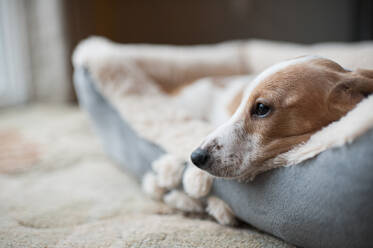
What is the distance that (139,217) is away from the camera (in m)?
1.12

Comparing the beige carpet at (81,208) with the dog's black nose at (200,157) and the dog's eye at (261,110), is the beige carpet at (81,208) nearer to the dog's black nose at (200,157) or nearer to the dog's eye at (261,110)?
the dog's black nose at (200,157)

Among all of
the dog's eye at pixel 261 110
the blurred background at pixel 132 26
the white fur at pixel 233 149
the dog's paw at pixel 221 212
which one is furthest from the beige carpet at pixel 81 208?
the blurred background at pixel 132 26

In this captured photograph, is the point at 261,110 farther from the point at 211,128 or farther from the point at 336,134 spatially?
the point at 211,128

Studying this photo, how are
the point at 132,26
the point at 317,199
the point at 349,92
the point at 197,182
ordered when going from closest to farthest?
1. the point at 317,199
2. the point at 349,92
3. the point at 197,182
4. the point at 132,26

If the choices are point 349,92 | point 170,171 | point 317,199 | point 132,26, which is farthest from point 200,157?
point 132,26

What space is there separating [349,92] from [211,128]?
0.52 metres

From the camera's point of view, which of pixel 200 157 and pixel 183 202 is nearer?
pixel 200 157

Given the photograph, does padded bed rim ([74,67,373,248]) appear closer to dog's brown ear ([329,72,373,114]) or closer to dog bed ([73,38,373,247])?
dog bed ([73,38,373,247])

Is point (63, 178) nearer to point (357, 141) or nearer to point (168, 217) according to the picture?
point (168, 217)

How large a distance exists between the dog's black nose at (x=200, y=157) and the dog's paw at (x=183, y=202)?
0.23 meters

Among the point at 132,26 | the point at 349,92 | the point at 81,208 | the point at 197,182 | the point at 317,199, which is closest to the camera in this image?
the point at 317,199

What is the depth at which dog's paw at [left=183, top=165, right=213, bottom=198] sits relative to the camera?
1021 mm

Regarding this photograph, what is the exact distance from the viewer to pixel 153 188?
1206 millimetres

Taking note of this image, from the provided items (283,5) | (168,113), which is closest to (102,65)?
(168,113)
